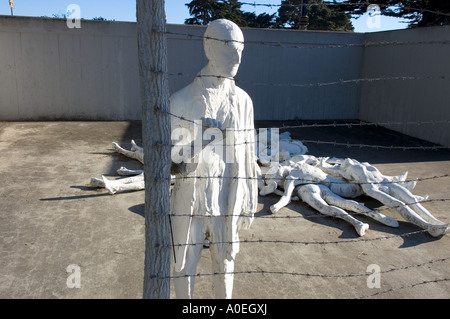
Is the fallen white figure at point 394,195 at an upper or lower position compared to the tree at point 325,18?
lower

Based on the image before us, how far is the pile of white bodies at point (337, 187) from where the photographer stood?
4.01m

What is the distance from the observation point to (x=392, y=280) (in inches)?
124

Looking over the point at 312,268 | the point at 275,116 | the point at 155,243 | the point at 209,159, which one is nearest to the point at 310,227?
the point at 312,268

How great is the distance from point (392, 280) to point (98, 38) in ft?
28.7

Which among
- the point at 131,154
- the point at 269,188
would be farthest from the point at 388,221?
the point at 131,154

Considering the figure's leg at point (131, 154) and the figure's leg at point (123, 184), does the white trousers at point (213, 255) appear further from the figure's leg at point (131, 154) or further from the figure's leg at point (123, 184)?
the figure's leg at point (131, 154)

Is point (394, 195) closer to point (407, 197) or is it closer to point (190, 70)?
point (407, 197)

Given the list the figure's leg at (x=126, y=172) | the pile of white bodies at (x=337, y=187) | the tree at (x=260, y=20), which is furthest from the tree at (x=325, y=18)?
the figure's leg at (x=126, y=172)

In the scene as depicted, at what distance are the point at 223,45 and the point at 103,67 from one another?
28.1ft

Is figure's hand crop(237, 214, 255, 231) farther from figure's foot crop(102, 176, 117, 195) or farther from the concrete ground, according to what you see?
figure's foot crop(102, 176, 117, 195)

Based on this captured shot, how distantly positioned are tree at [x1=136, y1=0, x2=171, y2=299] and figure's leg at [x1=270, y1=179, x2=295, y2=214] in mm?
2822

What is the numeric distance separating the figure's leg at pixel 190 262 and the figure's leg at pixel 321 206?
2234 millimetres

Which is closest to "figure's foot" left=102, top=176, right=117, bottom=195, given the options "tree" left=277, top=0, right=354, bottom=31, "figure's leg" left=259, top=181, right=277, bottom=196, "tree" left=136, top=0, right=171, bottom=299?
"figure's leg" left=259, top=181, right=277, bottom=196

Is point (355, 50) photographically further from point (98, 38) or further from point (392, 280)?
point (392, 280)
